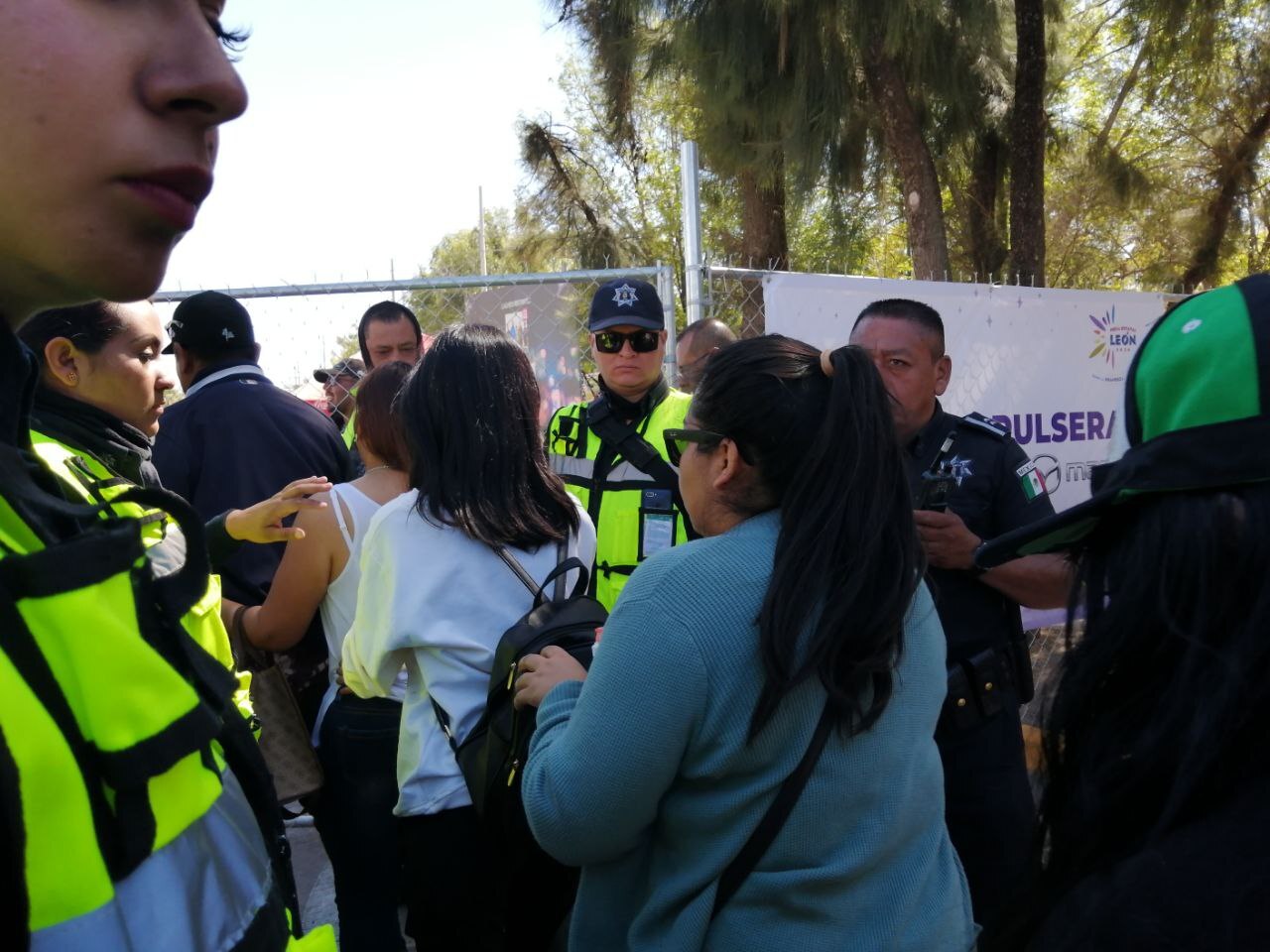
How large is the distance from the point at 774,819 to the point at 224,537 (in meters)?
1.50

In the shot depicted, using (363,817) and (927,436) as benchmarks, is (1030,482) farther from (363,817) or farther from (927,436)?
(363,817)

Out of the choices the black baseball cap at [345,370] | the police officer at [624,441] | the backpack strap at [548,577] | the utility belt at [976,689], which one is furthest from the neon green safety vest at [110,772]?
the black baseball cap at [345,370]

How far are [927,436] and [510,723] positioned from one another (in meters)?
1.56

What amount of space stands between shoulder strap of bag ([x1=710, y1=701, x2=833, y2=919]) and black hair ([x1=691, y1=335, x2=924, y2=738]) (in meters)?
0.05

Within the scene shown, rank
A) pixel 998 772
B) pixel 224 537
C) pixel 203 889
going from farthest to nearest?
pixel 998 772
pixel 224 537
pixel 203 889

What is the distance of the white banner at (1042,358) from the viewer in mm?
4309

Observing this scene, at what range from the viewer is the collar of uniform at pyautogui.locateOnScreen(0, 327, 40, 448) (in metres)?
0.83

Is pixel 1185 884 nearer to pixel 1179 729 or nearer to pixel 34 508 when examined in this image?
pixel 1179 729

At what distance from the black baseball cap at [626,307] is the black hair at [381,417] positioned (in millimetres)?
930

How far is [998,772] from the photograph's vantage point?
2.52 meters

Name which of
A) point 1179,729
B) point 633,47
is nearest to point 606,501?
point 1179,729

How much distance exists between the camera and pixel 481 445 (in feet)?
7.09

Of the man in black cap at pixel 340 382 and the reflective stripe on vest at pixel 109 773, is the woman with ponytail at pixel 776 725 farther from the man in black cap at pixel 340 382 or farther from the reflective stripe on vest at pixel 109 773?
the man in black cap at pixel 340 382

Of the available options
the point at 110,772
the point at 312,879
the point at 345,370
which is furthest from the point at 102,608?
the point at 345,370
